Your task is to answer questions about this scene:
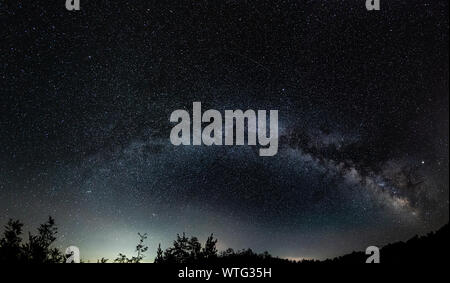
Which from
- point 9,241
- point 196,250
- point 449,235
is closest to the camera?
point 449,235

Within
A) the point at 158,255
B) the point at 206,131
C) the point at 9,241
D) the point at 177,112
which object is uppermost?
the point at 177,112

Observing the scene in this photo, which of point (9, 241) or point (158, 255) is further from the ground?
point (9, 241)

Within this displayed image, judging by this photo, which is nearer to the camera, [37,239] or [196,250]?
[37,239]
